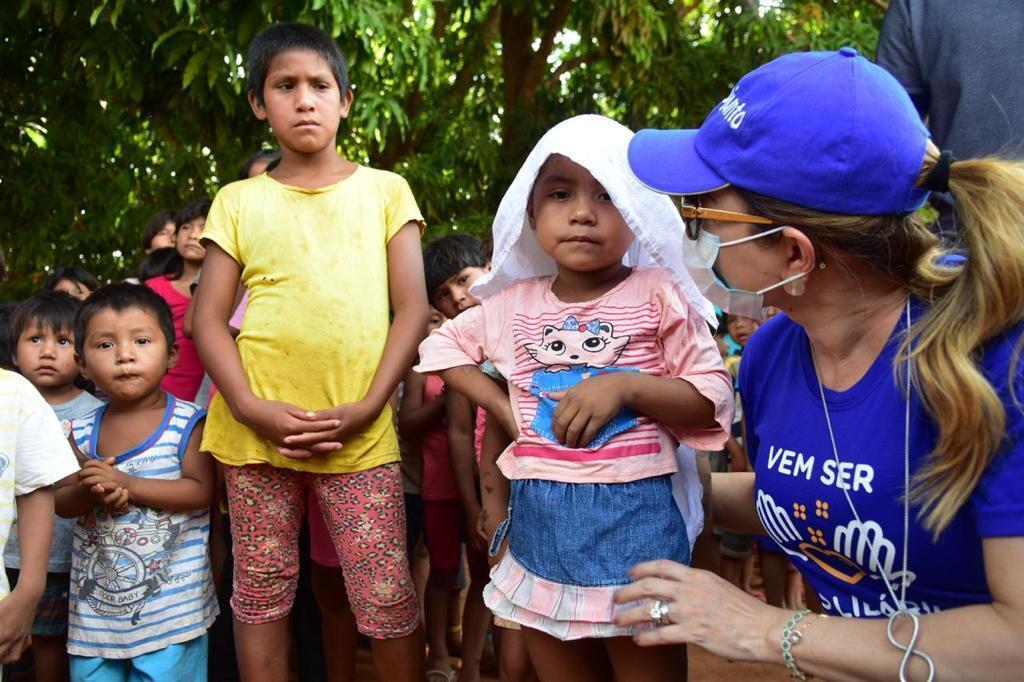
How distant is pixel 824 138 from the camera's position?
5.79ft

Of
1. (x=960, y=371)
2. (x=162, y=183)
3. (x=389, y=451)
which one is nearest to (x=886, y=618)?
(x=960, y=371)

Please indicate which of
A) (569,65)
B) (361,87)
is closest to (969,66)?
(361,87)

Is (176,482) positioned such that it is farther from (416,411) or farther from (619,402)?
(619,402)

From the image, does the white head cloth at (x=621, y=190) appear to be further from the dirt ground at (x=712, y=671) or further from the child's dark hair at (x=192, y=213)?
the child's dark hair at (x=192, y=213)

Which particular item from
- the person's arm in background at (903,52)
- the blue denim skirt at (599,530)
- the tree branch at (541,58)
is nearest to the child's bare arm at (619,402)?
the blue denim skirt at (599,530)

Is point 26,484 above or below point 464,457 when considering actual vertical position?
above

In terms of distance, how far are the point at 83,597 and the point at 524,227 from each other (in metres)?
1.84

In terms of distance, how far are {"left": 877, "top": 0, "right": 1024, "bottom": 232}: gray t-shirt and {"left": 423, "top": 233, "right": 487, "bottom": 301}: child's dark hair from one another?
2.03 metres

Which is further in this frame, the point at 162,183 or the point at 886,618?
the point at 162,183

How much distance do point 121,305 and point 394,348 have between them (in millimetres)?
989

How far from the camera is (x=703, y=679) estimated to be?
4527 millimetres

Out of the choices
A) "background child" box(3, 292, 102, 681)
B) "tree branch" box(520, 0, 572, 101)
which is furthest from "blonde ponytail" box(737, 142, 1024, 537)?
"tree branch" box(520, 0, 572, 101)

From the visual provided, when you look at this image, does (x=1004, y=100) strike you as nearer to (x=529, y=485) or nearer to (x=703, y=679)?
(x=529, y=485)

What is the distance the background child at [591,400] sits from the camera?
2.32 metres
